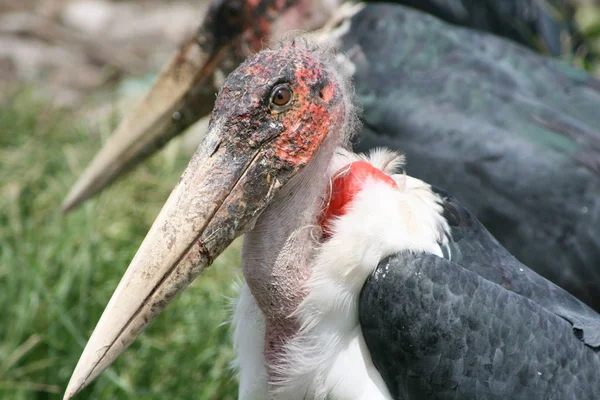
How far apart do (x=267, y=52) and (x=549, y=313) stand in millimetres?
1109

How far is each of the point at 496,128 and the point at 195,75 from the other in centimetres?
159

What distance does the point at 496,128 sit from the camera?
4.28 meters

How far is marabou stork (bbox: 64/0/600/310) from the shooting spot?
4.11 metres

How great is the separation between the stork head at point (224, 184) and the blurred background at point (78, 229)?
0.74 metres

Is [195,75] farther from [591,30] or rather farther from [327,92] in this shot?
[591,30]

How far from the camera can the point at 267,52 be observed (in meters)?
2.79

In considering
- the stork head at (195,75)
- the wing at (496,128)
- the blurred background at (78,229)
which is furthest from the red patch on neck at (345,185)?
the stork head at (195,75)

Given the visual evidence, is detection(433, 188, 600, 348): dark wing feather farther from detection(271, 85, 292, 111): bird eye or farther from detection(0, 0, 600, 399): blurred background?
detection(0, 0, 600, 399): blurred background

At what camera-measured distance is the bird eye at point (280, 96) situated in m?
2.70

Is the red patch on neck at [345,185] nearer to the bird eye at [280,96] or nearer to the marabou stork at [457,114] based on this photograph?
the bird eye at [280,96]

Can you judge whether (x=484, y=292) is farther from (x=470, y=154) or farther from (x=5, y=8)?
(x=5, y=8)

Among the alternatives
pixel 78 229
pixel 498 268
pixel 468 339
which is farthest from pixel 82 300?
pixel 468 339

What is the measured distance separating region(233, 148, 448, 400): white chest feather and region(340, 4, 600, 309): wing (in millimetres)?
1263

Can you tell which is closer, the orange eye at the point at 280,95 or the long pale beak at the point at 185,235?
the long pale beak at the point at 185,235
